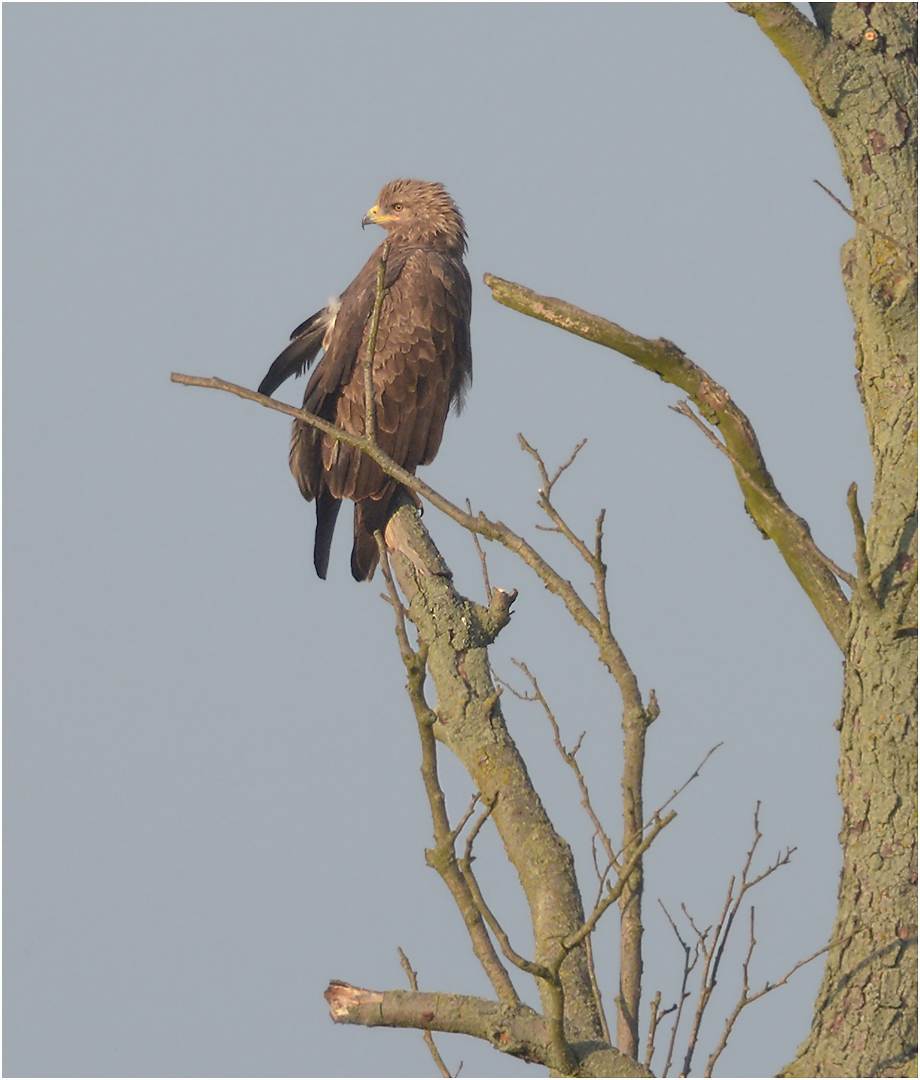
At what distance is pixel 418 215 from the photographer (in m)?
7.48

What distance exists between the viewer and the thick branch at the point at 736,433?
3.67 meters

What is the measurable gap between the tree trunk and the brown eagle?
2.92m

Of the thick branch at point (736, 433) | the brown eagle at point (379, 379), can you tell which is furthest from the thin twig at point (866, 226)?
the brown eagle at point (379, 379)

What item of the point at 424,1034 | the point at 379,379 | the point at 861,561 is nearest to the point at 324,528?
the point at 379,379

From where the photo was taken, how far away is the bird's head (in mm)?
7350

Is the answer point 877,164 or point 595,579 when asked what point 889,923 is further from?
point 877,164

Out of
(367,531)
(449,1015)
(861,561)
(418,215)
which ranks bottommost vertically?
(449,1015)

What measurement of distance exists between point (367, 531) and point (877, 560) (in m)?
3.26

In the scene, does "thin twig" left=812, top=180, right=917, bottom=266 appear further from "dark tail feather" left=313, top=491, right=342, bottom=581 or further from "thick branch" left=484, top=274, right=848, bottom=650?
"dark tail feather" left=313, top=491, right=342, bottom=581

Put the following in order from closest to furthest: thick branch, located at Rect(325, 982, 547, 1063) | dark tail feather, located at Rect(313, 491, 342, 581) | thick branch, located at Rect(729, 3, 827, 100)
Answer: thick branch, located at Rect(325, 982, 547, 1063)
thick branch, located at Rect(729, 3, 827, 100)
dark tail feather, located at Rect(313, 491, 342, 581)

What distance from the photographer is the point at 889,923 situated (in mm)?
3283

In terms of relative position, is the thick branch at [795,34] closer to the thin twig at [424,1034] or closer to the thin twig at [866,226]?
the thin twig at [866,226]

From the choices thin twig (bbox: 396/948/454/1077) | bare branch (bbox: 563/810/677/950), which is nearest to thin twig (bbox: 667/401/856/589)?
bare branch (bbox: 563/810/677/950)

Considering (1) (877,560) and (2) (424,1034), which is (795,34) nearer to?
(1) (877,560)
